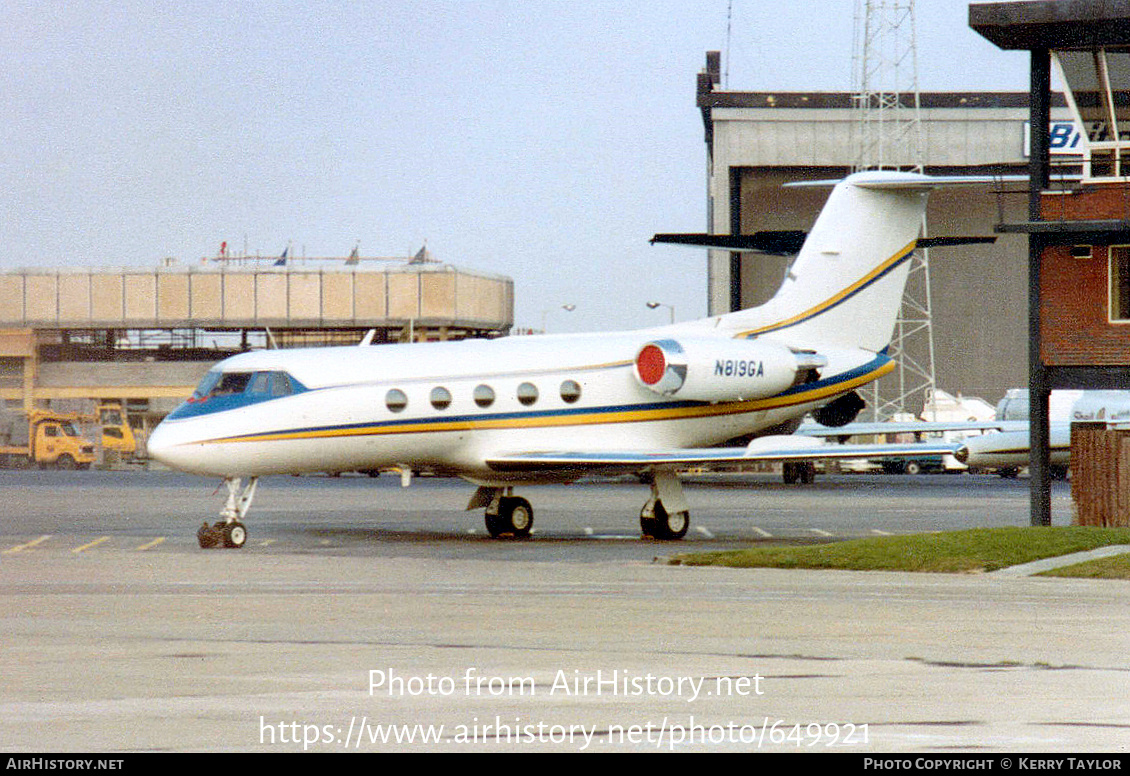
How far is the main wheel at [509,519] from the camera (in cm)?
2877

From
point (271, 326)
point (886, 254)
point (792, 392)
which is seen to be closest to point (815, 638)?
point (792, 392)

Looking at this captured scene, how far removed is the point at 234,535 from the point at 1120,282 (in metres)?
15.5

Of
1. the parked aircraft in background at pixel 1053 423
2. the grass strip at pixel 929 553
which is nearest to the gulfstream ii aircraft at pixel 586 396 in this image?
the grass strip at pixel 929 553

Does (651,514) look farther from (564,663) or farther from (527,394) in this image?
(564,663)

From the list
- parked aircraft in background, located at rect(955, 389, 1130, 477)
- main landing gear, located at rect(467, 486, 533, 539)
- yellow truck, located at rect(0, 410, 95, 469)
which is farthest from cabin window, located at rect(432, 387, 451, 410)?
yellow truck, located at rect(0, 410, 95, 469)

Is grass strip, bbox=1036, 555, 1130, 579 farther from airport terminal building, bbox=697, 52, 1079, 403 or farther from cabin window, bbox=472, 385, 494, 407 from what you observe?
airport terminal building, bbox=697, 52, 1079, 403

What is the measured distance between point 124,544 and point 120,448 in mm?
60013

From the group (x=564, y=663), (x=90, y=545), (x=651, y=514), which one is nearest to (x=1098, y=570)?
(x=564, y=663)

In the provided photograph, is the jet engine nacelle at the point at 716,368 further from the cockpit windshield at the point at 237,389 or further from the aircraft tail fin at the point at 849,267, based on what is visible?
the cockpit windshield at the point at 237,389

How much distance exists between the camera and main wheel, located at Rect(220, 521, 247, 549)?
2445 centimetres

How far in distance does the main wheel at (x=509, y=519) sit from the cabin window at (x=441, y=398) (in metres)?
2.38

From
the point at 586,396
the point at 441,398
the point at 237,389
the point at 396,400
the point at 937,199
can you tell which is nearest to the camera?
the point at 237,389

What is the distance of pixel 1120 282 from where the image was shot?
28.1 m

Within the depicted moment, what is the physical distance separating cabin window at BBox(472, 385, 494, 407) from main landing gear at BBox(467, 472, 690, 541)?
1.95 metres
